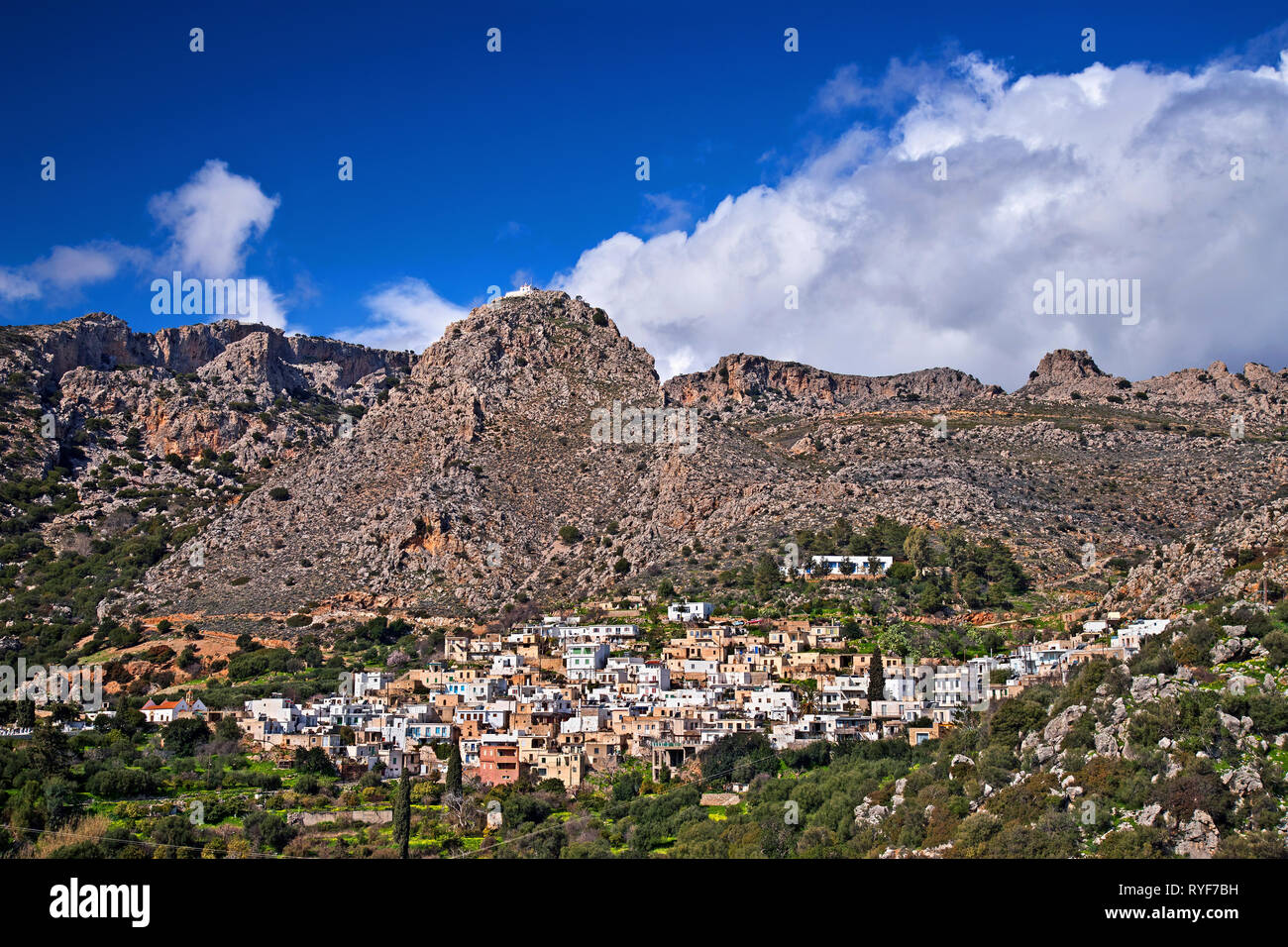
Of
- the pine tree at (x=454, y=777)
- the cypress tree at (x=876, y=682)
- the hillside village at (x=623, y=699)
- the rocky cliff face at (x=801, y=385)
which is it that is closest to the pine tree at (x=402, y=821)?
the pine tree at (x=454, y=777)

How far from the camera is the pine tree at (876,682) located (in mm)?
47219

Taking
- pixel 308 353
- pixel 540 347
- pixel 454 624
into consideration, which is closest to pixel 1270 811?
pixel 454 624

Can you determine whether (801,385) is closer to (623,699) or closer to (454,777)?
(623,699)

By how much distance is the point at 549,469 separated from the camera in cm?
7875

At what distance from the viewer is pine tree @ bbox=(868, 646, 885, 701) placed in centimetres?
4722

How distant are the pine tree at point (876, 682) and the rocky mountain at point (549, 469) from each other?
9521 millimetres

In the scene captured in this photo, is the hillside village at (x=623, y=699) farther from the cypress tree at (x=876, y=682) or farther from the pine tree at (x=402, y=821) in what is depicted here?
the pine tree at (x=402, y=821)

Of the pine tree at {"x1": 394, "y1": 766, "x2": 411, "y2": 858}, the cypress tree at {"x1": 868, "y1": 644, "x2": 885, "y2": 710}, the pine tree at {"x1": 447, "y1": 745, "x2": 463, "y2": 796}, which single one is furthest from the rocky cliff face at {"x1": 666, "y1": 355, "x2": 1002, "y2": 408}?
the pine tree at {"x1": 394, "y1": 766, "x2": 411, "y2": 858}

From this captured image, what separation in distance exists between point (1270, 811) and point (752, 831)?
13.6 meters

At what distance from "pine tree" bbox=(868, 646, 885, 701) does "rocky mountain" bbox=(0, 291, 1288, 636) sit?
375 inches

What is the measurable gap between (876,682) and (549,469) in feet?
115

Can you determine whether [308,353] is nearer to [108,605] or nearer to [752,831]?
[108,605]

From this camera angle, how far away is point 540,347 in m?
88.2

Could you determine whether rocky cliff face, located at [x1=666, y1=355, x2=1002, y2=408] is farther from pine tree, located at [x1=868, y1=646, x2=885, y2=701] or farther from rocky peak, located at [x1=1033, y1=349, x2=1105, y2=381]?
pine tree, located at [x1=868, y1=646, x2=885, y2=701]
